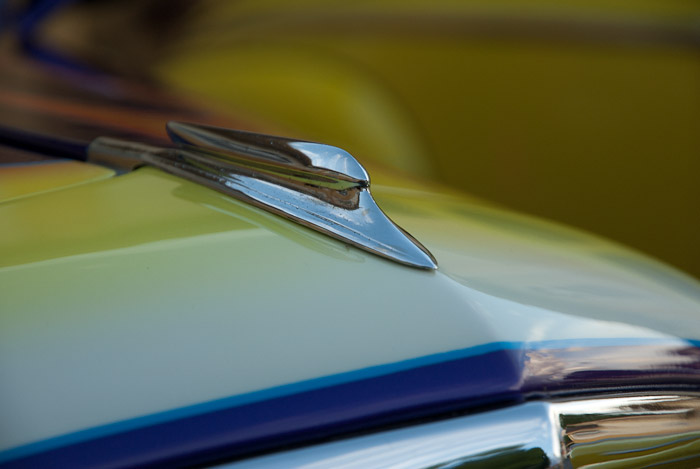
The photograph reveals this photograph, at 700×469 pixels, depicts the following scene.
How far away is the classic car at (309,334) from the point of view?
44 centimetres

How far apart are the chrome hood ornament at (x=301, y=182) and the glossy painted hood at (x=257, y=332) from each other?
0.05ft

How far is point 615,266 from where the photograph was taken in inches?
26.0

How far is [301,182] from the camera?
60cm

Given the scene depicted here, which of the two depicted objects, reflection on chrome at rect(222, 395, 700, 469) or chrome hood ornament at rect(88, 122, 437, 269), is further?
chrome hood ornament at rect(88, 122, 437, 269)

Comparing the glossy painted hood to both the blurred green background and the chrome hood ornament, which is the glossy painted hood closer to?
the chrome hood ornament

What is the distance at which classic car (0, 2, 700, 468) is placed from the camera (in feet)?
1.45

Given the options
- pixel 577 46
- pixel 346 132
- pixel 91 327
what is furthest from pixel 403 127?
pixel 91 327

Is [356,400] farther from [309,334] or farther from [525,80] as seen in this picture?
[525,80]

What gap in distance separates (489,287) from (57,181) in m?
0.40

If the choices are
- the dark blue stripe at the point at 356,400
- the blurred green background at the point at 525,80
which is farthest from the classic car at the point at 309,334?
the blurred green background at the point at 525,80

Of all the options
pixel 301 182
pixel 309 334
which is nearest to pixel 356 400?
pixel 309 334

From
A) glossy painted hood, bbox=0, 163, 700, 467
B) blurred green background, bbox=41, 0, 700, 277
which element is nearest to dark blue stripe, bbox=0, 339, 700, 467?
glossy painted hood, bbox=0, 163, 700, 467

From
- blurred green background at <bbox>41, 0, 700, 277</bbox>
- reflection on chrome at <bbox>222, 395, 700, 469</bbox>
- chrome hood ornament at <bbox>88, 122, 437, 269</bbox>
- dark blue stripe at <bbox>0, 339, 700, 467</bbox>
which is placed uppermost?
blurred green background at <bbox>41, 0, 700, 277</bbox>

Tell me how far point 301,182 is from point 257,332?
0.17 m
